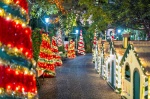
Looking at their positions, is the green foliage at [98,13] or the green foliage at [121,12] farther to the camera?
the green foliage at [98,13]

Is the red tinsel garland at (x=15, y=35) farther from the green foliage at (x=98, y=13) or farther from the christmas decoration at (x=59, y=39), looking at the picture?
the christmas decoration at (x=59, y=39)

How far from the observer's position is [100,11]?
15.8 meters

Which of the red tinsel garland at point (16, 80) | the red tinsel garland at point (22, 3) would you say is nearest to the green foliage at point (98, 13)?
the red tinsel garland at point (22, 3)

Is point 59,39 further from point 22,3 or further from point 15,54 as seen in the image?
point 15,54

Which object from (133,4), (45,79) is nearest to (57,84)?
(45,79)

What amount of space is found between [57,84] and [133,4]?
19.6 ft

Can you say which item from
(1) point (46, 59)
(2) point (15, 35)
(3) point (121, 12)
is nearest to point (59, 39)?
(1) point (46, 59)

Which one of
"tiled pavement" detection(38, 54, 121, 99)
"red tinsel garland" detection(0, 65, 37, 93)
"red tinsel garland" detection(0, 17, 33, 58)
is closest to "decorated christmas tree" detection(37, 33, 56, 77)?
"tiled pavement" detection(38, 54, 121, 99)

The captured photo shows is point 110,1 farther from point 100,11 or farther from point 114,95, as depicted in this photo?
point 114,95

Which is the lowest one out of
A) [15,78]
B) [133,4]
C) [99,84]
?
[99,84]

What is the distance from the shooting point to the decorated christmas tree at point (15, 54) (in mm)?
4723

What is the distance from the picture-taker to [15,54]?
490cm

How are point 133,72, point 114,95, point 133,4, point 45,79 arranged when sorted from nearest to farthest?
point 133,72 → point 114,95 → point 133,4 → point 45,79

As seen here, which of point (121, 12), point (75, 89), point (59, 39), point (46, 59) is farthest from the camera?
point (59, 39)
